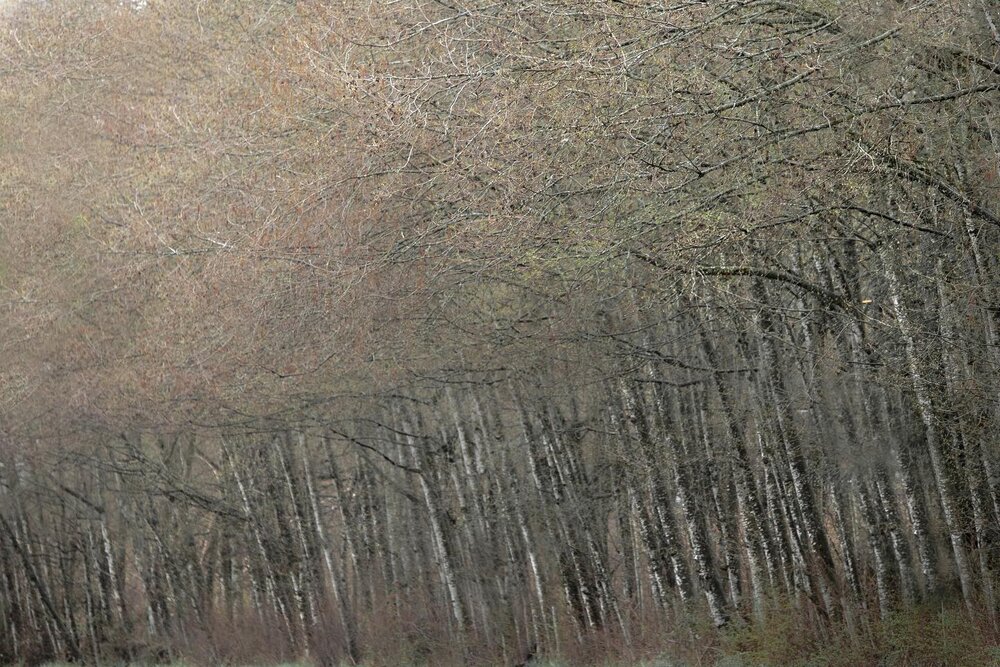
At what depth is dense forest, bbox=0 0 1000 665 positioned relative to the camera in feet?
34.7

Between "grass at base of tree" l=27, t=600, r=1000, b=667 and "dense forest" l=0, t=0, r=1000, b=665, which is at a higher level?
"dense forest" l=0, t=0, r=1000, b=665

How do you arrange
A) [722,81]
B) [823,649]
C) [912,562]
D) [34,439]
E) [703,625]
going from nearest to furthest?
[722,81] < [823,649] < [912,562] < [703,625] < [34,439]

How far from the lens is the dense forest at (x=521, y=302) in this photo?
10.6 meters

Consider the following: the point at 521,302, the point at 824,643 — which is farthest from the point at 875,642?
the point at 521,302

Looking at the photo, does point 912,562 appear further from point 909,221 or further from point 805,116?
point 805,116

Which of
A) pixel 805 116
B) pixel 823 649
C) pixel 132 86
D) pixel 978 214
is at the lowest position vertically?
pixel 823 649

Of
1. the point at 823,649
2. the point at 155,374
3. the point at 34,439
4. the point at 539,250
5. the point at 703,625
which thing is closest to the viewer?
the point at 539,250

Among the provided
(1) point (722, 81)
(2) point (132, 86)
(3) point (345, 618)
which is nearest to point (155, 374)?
(2) point (132, 86)

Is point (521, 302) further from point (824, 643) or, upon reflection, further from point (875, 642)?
point (875, 642)

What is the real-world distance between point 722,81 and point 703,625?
8682mm

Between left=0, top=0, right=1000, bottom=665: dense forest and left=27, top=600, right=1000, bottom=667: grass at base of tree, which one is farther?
left=27, top=600, right=1000, bottom=667: grass at base of tree

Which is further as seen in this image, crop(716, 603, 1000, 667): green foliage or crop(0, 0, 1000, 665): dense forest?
crop(716, 603, 1000, 667): green foliage

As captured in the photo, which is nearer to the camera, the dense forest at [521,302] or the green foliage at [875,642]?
the dense forest at [521,302]

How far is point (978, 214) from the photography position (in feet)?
34.9
